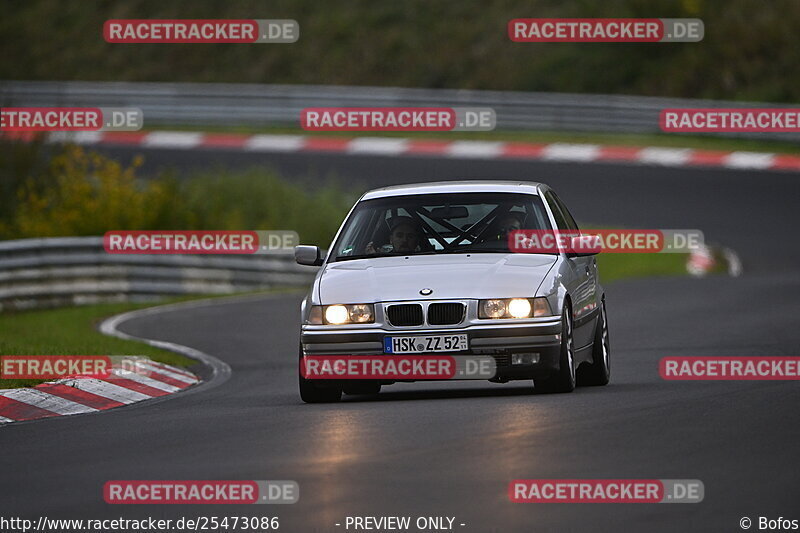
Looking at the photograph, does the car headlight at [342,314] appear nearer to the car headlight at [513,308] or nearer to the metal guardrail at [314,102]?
the car headlight at [513,308]

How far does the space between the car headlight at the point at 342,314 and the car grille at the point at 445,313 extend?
400mm

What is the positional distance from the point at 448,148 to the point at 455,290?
27.9 m

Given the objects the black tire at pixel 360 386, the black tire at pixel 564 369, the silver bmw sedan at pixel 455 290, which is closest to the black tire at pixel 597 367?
the silver bmw sedan at pixel 455 290

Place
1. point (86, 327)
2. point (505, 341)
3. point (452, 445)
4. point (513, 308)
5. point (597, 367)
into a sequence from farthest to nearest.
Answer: point (86, 327) → point (597, 367) → point (513, 308) → point (505, 341) → point (452, 445)

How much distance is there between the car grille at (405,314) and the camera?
1184 centimetres

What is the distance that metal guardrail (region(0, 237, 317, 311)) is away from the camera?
23.8 metres

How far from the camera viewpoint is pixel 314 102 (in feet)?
141

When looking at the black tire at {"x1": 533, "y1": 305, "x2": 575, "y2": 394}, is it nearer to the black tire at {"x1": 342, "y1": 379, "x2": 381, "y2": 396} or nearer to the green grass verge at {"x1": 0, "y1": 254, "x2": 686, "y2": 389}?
the black tire at {"x1": 342, "y1": 379, "x2": 381, "y2": 396}

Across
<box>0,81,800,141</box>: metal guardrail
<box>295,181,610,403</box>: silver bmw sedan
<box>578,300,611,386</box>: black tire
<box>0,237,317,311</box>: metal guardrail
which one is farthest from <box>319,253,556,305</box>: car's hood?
<box>0,81,800,141</box>: metal guardrail

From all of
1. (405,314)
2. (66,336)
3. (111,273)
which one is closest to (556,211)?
(405,314)

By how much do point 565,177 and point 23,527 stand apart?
29.0m

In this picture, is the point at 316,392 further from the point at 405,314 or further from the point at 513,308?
the point at 513,308

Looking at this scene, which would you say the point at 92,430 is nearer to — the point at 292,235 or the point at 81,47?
the point at 292,235

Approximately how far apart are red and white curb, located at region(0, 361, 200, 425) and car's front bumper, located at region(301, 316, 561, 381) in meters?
2.45
